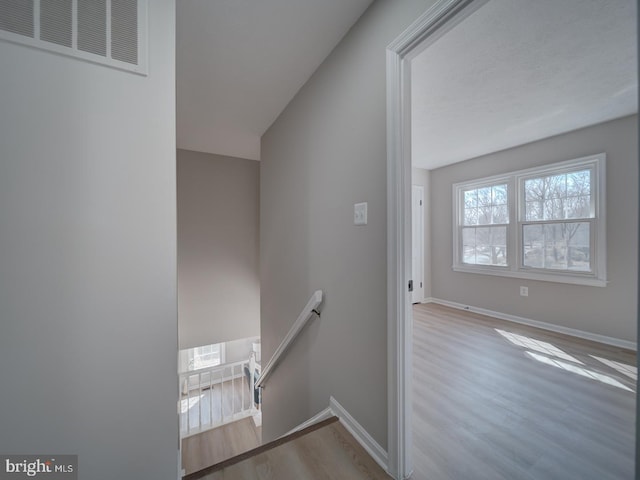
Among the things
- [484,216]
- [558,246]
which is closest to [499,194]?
[484,216]

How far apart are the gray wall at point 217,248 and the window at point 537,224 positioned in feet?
11.7

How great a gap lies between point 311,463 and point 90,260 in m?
1.36

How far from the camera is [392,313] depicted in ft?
3.86

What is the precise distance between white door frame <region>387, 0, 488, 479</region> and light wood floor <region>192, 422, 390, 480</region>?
0.57 ft

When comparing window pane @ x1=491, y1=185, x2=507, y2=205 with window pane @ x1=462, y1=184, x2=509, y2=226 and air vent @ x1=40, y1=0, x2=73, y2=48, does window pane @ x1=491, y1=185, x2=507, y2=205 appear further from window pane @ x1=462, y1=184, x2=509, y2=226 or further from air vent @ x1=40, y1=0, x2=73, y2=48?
air vent @ x1=40, y1=0, x2=73, y2=48

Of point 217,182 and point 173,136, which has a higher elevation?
point 217,182

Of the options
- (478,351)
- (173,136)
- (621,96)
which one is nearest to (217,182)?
(173,136)

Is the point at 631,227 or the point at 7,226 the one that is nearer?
the point at 7,226

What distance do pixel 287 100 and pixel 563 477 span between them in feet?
10.2

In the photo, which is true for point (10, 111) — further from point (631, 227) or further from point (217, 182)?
point (631, 227)

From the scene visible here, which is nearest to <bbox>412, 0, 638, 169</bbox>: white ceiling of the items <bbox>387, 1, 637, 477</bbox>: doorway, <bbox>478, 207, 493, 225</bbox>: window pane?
<bbox>387, 1, 637, 477</bbox>: doorway

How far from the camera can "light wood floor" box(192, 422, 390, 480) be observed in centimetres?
117

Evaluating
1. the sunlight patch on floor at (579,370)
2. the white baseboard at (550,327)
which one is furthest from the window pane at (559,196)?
the sunlight patch on floor at (579,370)

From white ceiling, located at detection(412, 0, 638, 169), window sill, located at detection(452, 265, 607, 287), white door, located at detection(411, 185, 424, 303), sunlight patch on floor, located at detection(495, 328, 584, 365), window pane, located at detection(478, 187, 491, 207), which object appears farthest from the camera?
white door, located at detection(411, 185, 424, 303)
